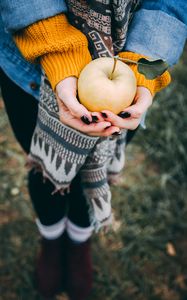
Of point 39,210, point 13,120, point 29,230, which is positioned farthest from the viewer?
point 29,230

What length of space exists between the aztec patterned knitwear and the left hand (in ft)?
0.17

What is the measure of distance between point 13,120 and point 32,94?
0.15 m

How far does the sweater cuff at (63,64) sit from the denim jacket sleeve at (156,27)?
14 centimetres

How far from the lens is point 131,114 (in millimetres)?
758

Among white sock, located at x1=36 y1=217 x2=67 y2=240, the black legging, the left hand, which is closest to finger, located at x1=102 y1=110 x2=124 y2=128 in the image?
the left hand

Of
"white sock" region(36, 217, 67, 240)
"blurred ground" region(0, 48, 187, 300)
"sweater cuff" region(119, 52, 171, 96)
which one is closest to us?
"sweater cuff" region(119, 52, 171, 96)

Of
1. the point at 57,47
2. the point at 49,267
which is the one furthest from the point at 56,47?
the point at 49,267

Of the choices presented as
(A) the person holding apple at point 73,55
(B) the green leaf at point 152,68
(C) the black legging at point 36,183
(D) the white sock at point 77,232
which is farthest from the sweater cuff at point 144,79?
(D) the white sock at point 77,232

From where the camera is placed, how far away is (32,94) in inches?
39.2

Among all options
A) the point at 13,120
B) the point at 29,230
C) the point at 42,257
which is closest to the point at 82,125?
the point at 13,120

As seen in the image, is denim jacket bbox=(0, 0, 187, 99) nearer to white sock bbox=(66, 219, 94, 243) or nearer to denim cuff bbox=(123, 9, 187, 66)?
denim cuff bbox=(123, 9, 187, 66)

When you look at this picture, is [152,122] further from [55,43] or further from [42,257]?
[55,43]

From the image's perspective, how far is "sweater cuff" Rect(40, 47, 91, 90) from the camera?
0.79 m

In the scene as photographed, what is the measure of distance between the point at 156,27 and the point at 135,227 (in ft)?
3.65
